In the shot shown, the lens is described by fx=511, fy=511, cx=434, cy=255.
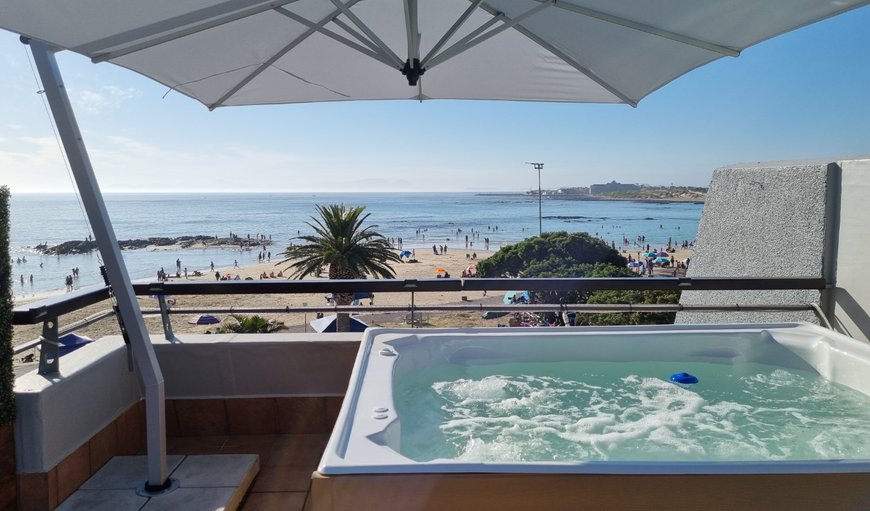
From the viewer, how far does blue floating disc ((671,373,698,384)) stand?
236 centimetres

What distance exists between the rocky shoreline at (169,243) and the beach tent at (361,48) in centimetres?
3499

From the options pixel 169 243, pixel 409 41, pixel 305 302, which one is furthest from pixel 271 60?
pixel 169 243

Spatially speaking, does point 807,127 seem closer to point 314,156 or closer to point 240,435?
point 240,435

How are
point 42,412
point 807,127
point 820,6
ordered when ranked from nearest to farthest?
1. point 820,6
2. point 42,412
3. point 807,127

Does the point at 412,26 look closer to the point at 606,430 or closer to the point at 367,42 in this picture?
the point at 367,42

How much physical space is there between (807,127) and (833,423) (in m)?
33.2

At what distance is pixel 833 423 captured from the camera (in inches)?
79.4

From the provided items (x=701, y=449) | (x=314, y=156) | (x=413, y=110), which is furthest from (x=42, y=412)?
(x=314, y=156)

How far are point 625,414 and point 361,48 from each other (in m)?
1.90

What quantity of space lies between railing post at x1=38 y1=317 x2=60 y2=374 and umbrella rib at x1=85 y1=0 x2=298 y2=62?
3.16 feet

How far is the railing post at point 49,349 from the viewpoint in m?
1.86

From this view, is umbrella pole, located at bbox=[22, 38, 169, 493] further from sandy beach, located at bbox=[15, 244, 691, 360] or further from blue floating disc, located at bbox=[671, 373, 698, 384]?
sandy beach, located at bbox=[15, 244, 691, 360]

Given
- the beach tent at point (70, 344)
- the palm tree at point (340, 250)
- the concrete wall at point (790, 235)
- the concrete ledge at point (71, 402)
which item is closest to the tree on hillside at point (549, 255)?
the palm tree at point (340, 250)

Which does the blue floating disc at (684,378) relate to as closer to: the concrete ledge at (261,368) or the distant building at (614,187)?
the concrete ledge at (261,368)
